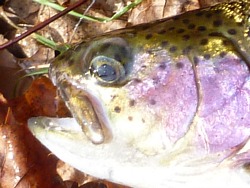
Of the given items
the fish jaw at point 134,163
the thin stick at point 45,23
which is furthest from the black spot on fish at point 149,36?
the thin stick at point 45,23

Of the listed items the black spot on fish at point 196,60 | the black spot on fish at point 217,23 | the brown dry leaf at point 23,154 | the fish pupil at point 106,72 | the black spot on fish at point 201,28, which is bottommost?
the brown dry leaf at point 23,154

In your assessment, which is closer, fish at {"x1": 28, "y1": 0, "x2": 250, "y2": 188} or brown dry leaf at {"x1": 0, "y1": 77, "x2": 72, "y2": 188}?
fish at {"x1": 28, "y1": 0, "x2": 250, "y2": 188}

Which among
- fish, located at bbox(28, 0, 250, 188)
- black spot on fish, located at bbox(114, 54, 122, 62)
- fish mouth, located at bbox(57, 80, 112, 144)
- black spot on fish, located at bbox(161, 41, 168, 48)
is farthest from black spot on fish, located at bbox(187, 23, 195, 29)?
fish mouth, located at bbox(57, 80, 112, 144)

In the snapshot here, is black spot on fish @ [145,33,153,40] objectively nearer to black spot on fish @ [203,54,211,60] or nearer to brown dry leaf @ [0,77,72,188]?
black spot on fish @ [203,54,211,60]

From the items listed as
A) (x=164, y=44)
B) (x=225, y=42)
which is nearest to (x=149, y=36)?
(x=164, y=44)

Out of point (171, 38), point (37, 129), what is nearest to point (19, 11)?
point (37, 129)

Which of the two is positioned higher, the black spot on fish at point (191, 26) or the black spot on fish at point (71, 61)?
the black spot on fish at point (191, 26)

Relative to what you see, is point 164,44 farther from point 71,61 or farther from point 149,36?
point 71,61

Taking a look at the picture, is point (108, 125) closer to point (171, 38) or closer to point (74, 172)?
point (171, 38)

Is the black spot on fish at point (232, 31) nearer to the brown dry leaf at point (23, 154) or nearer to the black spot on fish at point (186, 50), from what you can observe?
the black spot on fish at point (186, 50)
